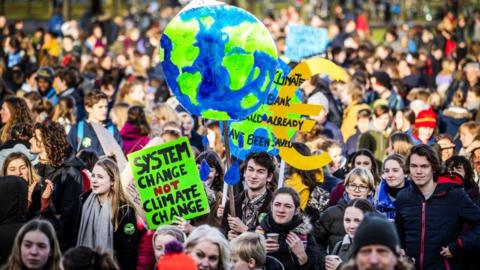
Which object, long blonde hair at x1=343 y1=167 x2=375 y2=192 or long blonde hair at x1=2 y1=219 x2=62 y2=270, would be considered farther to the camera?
long blonde hair at x1=343 y1=167 x2=375 y2=192

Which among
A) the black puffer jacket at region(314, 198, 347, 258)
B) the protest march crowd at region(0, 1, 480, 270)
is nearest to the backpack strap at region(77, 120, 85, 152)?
the protest march crowd at region(0, 1, 480, 270)

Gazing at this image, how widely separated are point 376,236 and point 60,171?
187 inches

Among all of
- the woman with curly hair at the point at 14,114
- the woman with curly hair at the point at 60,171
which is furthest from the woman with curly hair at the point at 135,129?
the woman with curly hair at the point at 60,171

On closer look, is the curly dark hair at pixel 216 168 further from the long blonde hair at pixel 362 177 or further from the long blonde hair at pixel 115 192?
the long blonde hair at pixel 115 192

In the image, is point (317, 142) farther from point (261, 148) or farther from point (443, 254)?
point (443, 254)

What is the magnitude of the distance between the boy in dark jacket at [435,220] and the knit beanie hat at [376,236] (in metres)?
2.91

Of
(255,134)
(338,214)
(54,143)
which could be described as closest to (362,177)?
(338,214)

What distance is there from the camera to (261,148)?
11.2 metres

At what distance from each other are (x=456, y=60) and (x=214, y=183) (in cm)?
1445

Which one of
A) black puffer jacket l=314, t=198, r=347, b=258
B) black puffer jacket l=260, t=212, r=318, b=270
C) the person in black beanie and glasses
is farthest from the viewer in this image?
black puffer jacket l=314, t=198, r=347, b=258

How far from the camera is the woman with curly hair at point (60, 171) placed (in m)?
10.3

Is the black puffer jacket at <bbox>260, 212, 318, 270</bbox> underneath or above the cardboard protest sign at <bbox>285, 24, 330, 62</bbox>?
underneath

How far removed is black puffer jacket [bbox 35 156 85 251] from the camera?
1019cm

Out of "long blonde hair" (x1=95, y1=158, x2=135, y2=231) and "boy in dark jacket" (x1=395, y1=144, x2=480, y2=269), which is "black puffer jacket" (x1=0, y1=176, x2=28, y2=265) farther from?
"boy in dark jacket" (x1=395, y1=144, x2=480, y2=269)
